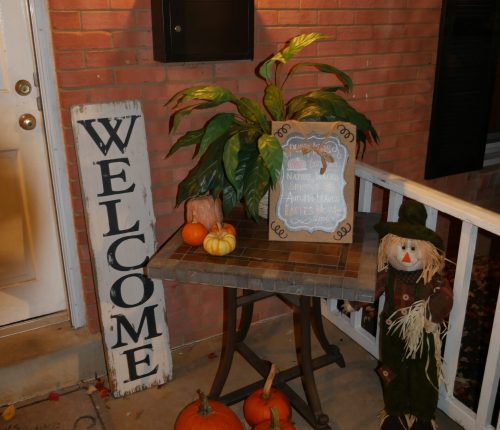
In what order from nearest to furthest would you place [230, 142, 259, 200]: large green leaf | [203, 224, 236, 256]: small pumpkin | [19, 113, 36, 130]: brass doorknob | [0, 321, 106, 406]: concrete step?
[203, 224, 236, 256]: small pumpkin, [230, 142, 259, 200]: large green leaf, [19, 113, 36, 130]: brass doorknob, [0, 321, 106, 406]: concrete step

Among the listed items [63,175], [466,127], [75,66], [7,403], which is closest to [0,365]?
[7,403]

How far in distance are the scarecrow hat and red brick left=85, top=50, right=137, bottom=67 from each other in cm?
114

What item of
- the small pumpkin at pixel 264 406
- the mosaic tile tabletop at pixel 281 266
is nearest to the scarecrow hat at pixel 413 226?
the mosaic tile tabletop at pixel 281 266

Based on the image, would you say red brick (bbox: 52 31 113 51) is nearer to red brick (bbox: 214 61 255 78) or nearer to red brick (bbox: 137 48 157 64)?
red brick (bbox: 137 48 157 64)

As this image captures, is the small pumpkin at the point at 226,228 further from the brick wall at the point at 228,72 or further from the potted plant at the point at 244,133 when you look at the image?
the brick wall at the point at 228,72

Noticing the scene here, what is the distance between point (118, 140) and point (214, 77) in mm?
503

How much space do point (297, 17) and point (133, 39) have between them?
0.74m

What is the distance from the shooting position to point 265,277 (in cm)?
166

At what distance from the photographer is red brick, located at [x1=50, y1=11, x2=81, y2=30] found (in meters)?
1.91

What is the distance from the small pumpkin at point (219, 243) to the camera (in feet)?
5.81

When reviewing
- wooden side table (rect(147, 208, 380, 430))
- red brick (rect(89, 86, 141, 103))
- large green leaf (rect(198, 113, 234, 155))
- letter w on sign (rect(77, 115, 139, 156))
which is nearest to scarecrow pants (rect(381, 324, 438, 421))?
wooden side table (rect(147, 208, 380, 430))

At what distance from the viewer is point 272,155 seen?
1.68 m

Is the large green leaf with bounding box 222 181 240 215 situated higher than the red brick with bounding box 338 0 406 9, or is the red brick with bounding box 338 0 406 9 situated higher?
the red brick with bounding box 338 0 406 9

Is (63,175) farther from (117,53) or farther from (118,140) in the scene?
(117,53)
